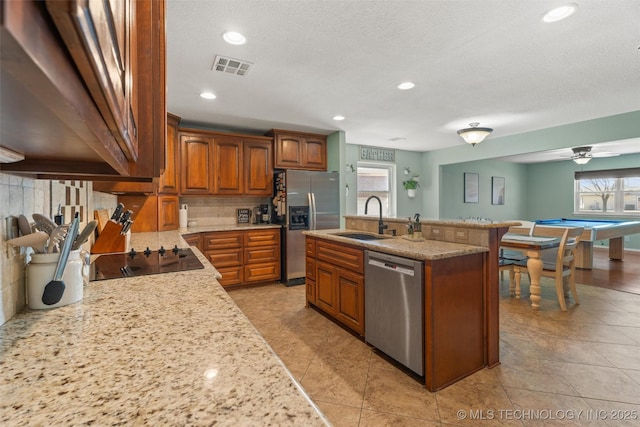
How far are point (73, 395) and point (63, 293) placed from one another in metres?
0.57

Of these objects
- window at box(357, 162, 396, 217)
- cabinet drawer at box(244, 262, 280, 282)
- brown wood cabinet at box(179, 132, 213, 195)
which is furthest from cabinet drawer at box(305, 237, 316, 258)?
window at box(357, 162, 396, 217)

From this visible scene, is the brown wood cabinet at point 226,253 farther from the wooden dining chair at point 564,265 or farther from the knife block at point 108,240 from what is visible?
the wooden dining chair at point 564,265

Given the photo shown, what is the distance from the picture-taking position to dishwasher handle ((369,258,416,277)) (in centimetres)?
201

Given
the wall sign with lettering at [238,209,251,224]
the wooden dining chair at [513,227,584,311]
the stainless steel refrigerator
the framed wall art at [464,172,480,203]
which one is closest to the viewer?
the wooden dining chair at [513,227,584,311]

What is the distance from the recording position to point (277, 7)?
185 centimetres

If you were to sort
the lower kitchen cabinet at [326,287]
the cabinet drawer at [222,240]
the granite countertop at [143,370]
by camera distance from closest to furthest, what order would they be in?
the granite countertop at [143,370], the lower kitchen cabinet at [326,287], the cabinet drawer at [222,240]

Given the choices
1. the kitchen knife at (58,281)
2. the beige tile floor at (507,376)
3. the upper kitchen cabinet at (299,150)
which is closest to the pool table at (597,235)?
the beige tile floor at (507,376)

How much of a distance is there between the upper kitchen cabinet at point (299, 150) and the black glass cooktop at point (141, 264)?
110 inches

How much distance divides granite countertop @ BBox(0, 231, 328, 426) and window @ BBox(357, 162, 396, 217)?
5.62 metres

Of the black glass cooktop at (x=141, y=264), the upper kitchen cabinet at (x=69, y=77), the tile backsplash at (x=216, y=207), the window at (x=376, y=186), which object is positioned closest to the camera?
the upper kitchen cabinet at (x=69, y=77)

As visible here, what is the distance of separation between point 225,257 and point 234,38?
274cm

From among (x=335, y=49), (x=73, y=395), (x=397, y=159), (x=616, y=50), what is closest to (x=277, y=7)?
(x=335, y=49)

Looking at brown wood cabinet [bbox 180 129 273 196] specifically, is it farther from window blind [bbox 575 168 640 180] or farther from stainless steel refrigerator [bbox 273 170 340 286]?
window blind [bbox 575 168 640 180]

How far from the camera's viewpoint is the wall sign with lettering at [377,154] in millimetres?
6242
